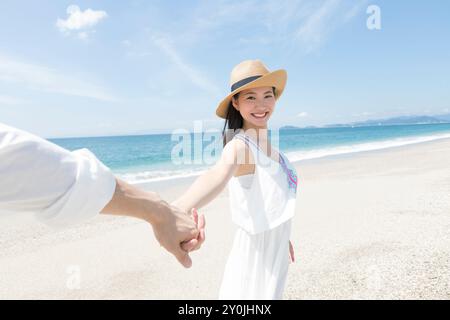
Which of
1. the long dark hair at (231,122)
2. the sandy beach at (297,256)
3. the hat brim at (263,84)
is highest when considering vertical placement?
the hat brim at (263,84)

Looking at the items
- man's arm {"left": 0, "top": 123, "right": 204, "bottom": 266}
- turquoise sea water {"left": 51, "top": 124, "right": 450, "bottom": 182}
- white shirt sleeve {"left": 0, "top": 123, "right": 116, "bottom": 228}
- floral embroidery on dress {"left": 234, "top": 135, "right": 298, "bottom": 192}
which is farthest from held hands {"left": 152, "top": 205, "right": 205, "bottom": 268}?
turquoise sea water {"left": 51, "top": 124, "right": 450, "bottom": 182}

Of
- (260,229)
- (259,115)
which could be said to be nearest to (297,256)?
(260,229)

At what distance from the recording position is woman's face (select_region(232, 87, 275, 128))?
205 cm

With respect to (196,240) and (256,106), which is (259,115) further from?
(196,240)

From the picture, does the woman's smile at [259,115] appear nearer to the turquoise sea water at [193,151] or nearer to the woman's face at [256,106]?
the woman's face at [256,106]

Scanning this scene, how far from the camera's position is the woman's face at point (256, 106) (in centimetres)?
205

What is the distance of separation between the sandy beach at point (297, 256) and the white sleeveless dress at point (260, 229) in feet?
4.91

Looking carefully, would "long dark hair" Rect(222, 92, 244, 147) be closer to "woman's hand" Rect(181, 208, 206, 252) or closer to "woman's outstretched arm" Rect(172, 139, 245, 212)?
"woman's outstretched arm" Rect(172, 139, 245, 212)

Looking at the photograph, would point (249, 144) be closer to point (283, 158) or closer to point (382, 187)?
point (283, 158)

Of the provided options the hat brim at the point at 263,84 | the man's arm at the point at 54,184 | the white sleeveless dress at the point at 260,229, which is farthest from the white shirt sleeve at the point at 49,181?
the hat brim at the point at 263,84

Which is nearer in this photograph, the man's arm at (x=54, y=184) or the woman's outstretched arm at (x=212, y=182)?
the man's arm at (x=54, y=184)

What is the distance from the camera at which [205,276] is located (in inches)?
153
